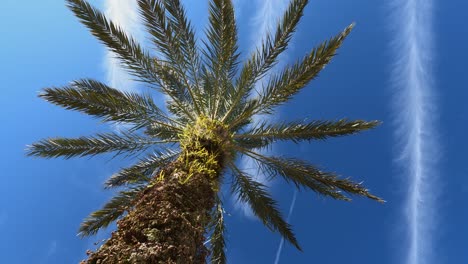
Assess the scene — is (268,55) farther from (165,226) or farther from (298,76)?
(165,226)

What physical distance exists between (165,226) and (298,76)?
539 cm

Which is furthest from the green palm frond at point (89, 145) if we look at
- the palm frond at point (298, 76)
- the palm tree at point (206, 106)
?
the palm frond at point (298, 76)

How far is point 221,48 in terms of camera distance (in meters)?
9.83

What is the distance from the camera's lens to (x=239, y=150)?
9984mm

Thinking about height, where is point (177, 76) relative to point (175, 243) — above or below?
above

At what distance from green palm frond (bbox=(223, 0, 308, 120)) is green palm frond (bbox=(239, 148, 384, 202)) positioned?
1511 millimetres

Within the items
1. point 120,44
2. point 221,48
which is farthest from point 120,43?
point 221,48

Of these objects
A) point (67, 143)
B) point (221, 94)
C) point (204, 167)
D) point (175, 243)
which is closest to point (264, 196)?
point (221, 94)

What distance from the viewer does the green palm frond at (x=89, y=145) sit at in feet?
32.7

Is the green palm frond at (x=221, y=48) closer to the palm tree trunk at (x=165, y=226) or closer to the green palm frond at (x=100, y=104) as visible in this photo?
the green palm frond at (x=100, y=104)

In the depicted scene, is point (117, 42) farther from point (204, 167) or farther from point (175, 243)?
point (175, 243)

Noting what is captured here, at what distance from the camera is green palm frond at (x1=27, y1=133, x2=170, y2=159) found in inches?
392

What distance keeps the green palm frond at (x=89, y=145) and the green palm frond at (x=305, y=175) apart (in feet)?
8.59

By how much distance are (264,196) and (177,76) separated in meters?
3.70
